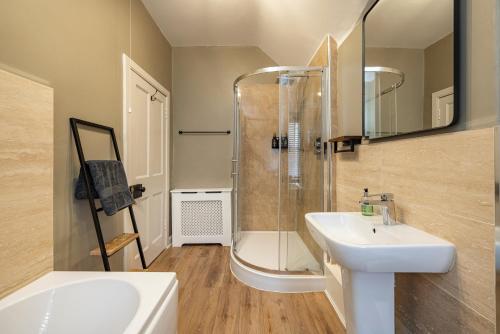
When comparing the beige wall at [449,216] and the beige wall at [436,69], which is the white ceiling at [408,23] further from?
the beige wall at [449,216]

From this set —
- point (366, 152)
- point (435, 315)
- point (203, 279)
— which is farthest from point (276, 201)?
point (435, 315)

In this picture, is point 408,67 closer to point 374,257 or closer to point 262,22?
point 374,257

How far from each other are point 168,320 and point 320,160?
169cm

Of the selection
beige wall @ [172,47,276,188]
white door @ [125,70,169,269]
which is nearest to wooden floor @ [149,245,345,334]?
white door @ [125,70,169,269]

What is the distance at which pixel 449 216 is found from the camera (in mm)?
925

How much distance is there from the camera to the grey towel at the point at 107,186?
1.39 metres

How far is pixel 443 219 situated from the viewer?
0.95m

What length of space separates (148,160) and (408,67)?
2269mm

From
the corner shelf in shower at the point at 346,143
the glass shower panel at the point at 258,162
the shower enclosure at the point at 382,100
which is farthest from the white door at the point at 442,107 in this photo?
the glass shower panel at the point at 258,162

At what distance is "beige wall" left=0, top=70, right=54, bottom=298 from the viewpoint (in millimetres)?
946

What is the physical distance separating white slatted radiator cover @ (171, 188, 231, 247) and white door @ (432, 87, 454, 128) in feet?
7.43

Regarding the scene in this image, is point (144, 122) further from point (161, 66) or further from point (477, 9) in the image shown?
point (477, 9)

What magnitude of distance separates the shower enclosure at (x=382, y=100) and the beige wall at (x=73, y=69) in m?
1.83

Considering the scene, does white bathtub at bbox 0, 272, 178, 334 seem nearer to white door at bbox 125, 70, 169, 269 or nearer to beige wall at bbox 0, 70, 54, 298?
beige wall at bbox 0, 70, 54, 298
